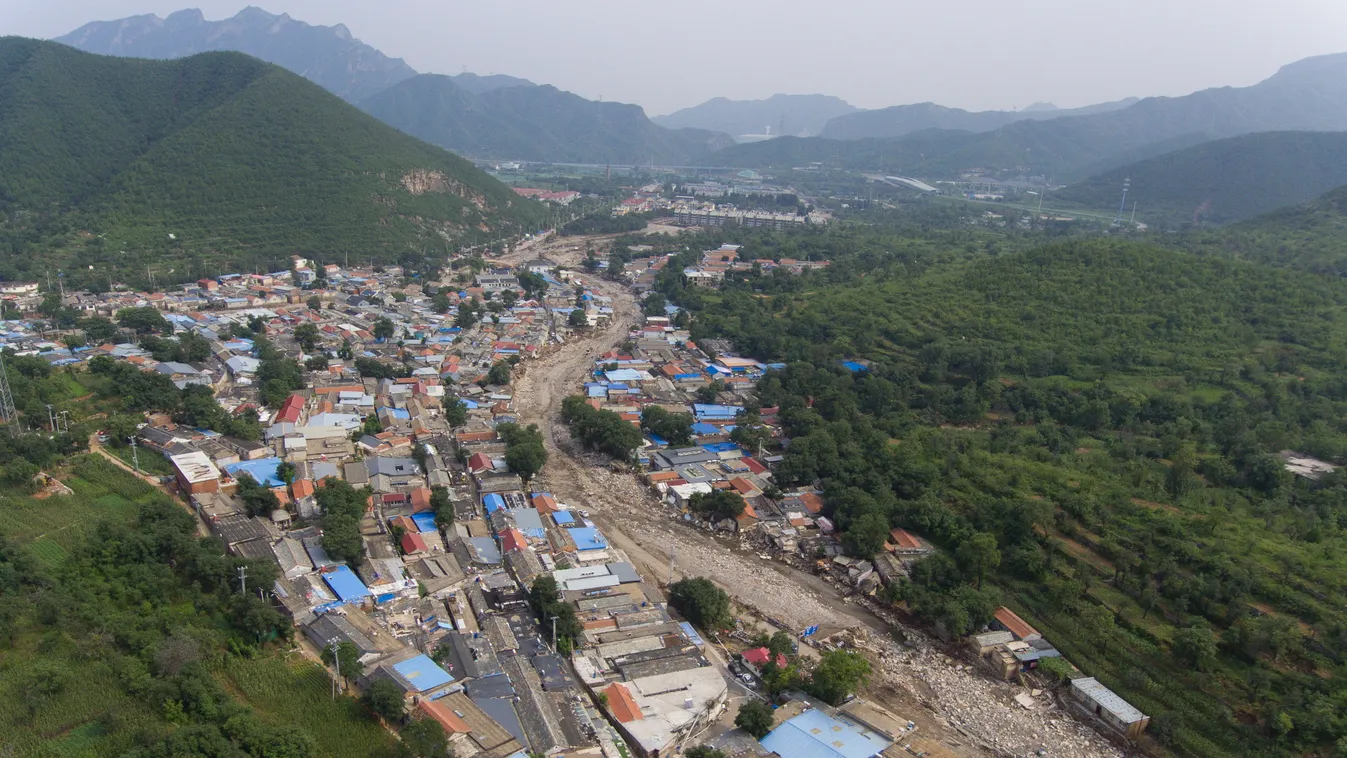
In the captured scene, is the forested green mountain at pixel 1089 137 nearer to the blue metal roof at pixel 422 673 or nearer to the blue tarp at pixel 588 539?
the blue tarp at pixel 588 539

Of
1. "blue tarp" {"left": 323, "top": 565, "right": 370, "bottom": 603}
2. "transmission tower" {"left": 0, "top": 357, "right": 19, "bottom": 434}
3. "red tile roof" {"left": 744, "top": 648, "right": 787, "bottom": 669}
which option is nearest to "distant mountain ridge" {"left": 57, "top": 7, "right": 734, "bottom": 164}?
"transmission tower" {"left": 0, "top": 357, "right": 19, "bottom": 434}

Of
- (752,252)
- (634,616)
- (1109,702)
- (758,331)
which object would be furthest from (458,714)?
(752,252)

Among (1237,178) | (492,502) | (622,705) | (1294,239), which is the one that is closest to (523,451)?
(492,502)

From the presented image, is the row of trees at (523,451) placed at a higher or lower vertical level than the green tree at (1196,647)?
higher

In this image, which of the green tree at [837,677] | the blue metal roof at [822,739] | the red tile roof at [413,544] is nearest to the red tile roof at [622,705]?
the blue metal roof at [822,739]

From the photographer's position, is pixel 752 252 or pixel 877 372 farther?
pixel 752 252

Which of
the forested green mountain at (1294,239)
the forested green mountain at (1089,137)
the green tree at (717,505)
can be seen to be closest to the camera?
the green tree at (717,505)

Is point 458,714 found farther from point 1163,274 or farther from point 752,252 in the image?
point 752,252
